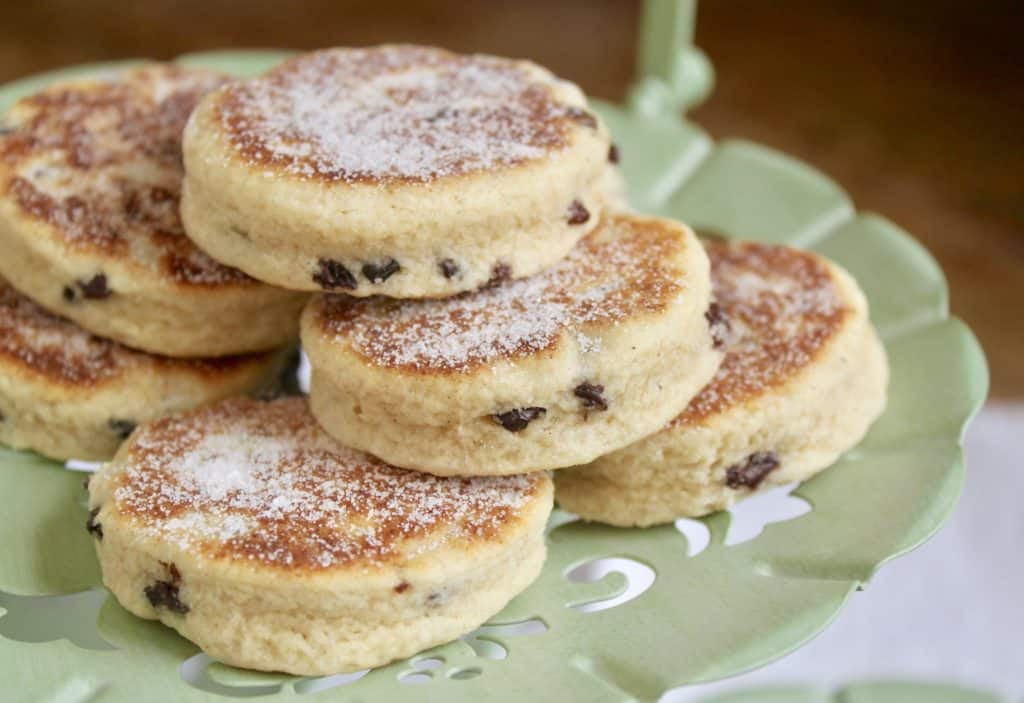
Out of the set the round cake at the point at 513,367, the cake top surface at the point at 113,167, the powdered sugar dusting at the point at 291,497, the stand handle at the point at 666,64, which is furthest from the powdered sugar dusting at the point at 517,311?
Result: the stand handle at the point at 666,64

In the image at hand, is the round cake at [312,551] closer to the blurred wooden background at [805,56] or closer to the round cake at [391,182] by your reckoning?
the round cake at [391,182]

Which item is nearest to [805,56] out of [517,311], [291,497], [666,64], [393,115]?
[666,64]

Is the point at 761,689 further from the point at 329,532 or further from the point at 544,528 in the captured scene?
the point at 329,532

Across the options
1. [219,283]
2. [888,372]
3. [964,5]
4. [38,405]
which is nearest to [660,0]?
[888,372]

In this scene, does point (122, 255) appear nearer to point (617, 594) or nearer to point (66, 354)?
point (66, 354)

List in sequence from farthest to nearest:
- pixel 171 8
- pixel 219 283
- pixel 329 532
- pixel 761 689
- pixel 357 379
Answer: pixel 171 8, pixel 761 689, pixel 219 283, pixel 357 379, pixel 329 532

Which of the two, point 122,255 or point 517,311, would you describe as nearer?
point 517,311

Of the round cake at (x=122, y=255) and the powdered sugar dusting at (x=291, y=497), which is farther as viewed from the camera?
the round cake at (x=122, y=255)

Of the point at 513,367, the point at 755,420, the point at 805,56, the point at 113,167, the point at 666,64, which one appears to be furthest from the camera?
the point at 805,56
